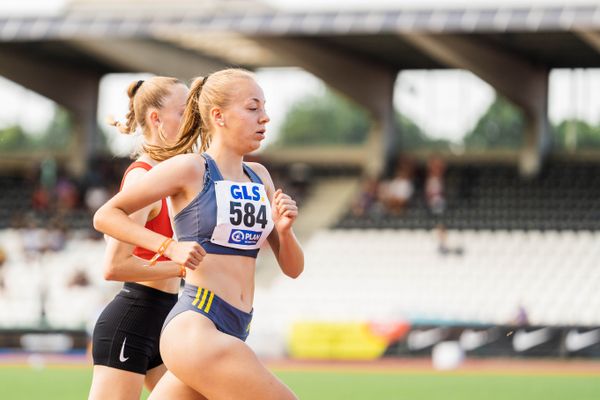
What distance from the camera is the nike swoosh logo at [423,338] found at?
23897mm

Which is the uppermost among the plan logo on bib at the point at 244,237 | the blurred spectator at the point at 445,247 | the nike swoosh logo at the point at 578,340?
the blurred spectator at the point at 445,247

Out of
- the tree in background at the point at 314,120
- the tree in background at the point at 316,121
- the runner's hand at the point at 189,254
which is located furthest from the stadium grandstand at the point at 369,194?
the tree in background at the point at 314,120

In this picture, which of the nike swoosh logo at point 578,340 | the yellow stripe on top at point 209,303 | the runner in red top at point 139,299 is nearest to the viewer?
the yellow stripe on top at point 209,303

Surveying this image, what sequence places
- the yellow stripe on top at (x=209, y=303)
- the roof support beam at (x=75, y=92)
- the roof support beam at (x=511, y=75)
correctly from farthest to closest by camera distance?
the roof support beam at (x=75, y=92) → the roof support beam at (x=511, y=75) → the yellow stripe on top at (x=209, y=303)

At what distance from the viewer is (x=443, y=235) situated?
29766 mm

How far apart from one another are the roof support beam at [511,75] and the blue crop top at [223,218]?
951 inches

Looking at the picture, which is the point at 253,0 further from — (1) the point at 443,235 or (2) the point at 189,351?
(2) the point at 189,351

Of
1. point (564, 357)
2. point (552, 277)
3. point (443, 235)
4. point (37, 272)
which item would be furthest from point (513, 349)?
point (37, 272)

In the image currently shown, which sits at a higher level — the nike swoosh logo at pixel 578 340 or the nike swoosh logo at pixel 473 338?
the nike swoosh logo at pixel 473 338

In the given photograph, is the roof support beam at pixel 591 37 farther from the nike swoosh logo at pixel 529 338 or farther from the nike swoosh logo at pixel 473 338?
the nike swoosh logo at pixel 473 338

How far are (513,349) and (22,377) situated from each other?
9.60 m

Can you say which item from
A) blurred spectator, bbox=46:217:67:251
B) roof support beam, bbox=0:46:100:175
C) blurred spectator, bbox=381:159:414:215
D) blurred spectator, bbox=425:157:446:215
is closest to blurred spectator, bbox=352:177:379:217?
blurred spectator, bbox=381:159:414:215

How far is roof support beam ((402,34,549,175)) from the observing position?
29484mm

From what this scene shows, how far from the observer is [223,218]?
5297mm
